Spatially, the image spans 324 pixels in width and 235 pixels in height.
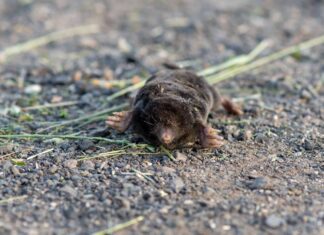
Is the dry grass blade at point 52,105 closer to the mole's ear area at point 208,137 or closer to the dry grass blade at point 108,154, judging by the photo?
the dry grass blade at point 108,154

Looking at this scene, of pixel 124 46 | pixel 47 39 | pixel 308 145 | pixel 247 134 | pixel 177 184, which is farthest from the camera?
pixel 47 39

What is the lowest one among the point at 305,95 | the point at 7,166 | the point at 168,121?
the point at 305,95

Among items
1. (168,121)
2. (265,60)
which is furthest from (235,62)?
(168,121)

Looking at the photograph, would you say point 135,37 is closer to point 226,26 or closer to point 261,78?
point 226,26

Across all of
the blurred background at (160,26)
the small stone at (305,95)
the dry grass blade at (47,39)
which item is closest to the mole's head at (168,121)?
the small stone at (305,95)

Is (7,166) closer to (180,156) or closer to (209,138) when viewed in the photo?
(180,156)

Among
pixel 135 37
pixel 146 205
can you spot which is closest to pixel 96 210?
pixel 146 205

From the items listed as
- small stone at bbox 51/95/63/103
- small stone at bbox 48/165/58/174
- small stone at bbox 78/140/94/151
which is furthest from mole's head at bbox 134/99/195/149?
small stone at bbox 51/95/63/103
